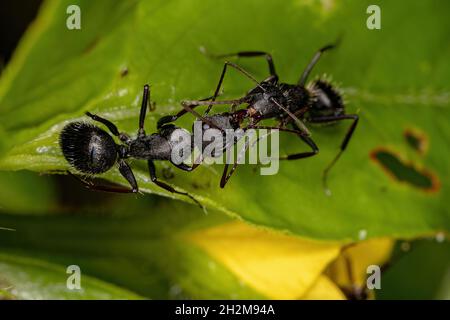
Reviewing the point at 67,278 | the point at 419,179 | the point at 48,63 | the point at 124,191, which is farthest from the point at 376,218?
the point at 48,63

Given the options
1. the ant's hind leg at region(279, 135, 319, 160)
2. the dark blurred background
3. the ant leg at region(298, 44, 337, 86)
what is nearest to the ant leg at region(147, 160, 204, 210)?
the ant's hind leg at region(279, 135, 319, 160)

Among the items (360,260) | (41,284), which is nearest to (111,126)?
(41,284)

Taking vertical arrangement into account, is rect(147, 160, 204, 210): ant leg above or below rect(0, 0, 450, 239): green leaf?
below

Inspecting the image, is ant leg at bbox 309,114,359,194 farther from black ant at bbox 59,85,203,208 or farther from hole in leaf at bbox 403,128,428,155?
black ant at bbox 59,85,203,208

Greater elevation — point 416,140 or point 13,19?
point 13,19

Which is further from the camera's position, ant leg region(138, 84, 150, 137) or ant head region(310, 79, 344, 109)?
ant head region(310, 79, 344, 109)

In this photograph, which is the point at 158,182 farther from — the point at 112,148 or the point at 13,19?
the point at 13,19
